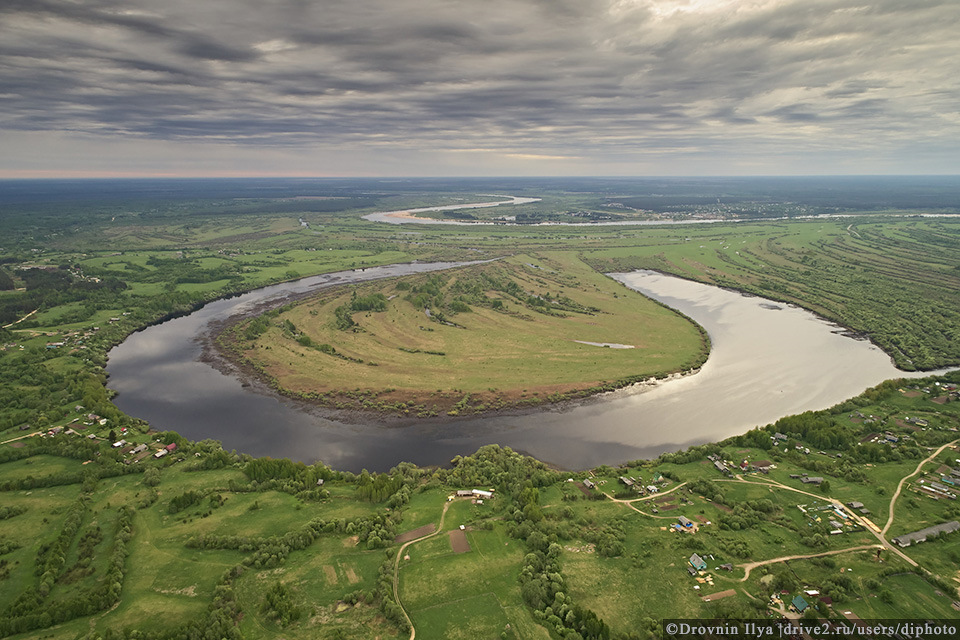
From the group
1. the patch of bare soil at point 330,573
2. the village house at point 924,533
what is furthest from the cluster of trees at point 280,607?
the village house at point 924,533

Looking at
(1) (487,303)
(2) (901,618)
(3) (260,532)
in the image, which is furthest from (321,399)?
(2) (901,618)

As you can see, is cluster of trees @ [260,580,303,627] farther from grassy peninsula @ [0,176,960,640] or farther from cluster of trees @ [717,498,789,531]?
cluster of trees @ [717,498,789,531]

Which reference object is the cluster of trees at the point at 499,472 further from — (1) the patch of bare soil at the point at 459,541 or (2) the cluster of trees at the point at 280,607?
(2) the cluster of trees at the point at 280,607

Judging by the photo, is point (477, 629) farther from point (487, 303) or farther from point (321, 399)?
point (487, 303)

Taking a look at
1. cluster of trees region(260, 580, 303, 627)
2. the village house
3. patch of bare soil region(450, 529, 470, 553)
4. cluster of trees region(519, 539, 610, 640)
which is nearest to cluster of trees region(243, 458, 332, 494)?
cluster of trees region(260, 580, 303, 627)

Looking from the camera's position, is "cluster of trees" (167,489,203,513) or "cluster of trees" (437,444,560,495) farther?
"cluster of trees" (437,444,560,495)

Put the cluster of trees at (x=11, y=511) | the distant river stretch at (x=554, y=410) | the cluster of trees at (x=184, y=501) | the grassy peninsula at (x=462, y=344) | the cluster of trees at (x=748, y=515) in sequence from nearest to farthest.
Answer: the cluster of trees at (x=748, y=515)
the cluster of trees at (x=11, y=511)
the cluster of trees at (x=184, y=501)
the distant river stretch at (x=554, y=410)
the grassy peninsula at (x=462, y=344)

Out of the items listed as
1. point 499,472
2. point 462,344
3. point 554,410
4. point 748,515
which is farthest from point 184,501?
point 748,515

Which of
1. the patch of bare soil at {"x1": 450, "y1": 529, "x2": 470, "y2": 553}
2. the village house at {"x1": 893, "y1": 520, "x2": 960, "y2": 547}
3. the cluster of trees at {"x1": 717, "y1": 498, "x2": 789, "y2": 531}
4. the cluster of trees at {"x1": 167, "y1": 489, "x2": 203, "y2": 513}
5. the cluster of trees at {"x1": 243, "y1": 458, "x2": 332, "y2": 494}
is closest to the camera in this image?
the village house at {"x1": 893, "y1": 520, "x2": 960, "y2": 547}
